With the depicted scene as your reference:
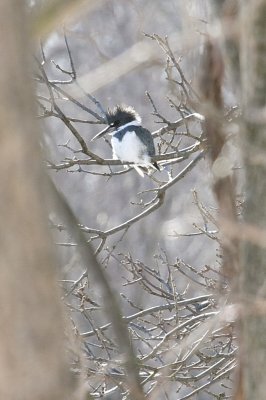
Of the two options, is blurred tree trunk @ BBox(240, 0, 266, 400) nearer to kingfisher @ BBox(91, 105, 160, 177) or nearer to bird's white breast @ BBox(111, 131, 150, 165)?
kingfisher @ BBox(91, 105, 160, 177)

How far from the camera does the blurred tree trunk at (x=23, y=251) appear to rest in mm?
1049

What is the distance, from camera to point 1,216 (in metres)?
1.06

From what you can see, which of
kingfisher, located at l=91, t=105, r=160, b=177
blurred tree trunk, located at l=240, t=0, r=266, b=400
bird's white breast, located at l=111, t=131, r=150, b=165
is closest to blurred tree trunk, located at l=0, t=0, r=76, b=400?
blurred tree trunk, located at l=240, t=0, r=266, b=400

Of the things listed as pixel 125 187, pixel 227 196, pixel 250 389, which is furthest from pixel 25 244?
pixel 125 187

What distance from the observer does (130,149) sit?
5160 millimetres

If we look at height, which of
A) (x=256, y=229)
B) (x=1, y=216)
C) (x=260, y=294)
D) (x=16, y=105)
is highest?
(x=16, y=105)

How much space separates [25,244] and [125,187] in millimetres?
11774

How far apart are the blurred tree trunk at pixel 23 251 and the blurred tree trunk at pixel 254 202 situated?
2.64ft

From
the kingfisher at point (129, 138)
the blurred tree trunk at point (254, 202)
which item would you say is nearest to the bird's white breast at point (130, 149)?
the kingfisher at point (129, 138)

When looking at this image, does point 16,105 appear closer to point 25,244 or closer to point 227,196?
point 25,244

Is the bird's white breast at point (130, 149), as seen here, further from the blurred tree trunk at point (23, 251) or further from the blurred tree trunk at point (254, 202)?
the blurred tree trunk at point (23, 251)

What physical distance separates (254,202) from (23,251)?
37.0 inches

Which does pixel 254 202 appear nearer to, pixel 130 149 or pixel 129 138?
pixel 130 149

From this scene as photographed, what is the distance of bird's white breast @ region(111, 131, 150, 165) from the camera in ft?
16.3
